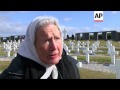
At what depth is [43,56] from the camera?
2840mm

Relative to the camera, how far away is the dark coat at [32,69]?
2.71m

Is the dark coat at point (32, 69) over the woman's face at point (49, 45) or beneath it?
beneath

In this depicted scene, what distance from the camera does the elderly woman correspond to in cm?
275

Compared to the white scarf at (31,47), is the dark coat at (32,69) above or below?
below

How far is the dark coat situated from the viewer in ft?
8.90

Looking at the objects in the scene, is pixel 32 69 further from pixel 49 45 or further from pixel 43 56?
pixel 49 45

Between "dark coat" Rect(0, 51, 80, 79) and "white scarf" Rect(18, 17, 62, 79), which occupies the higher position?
"white scarf" Rect(18, 17, 62, 79)

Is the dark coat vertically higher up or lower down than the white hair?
lower down
